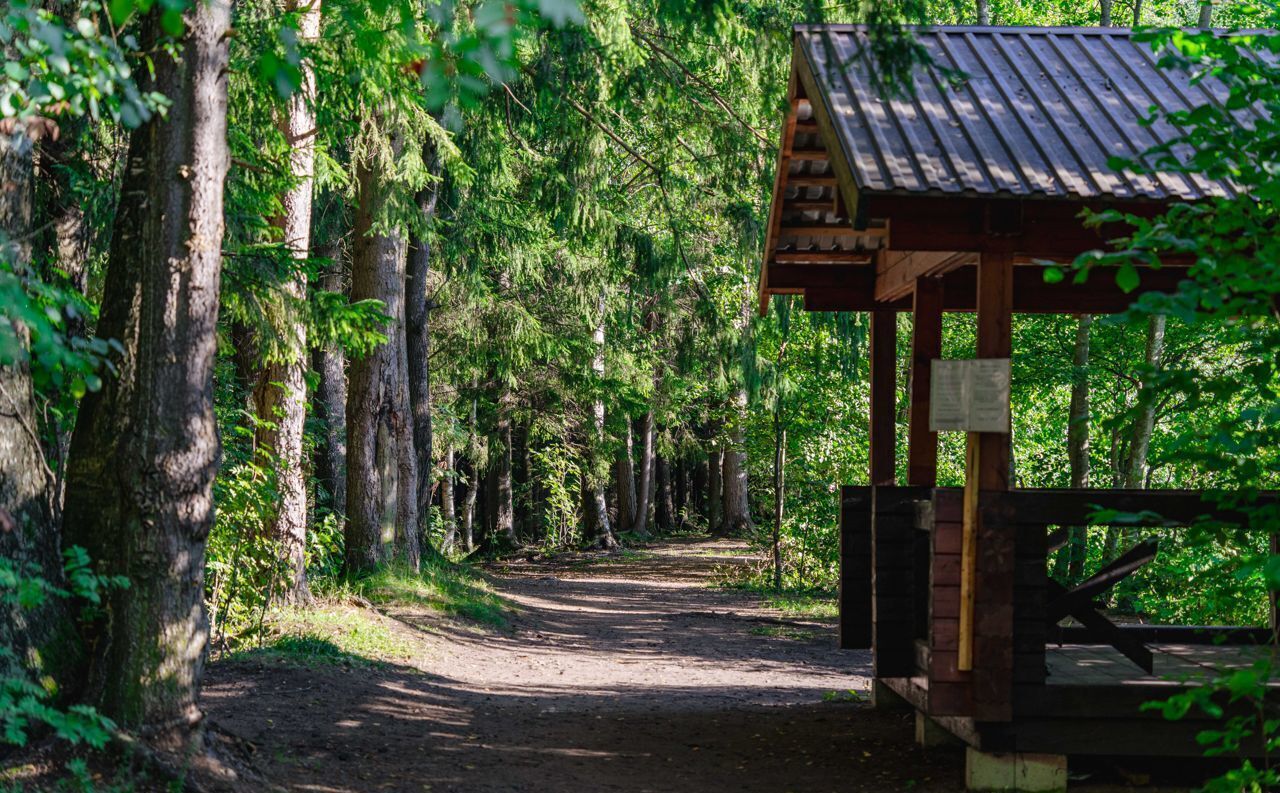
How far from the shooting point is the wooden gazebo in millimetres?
6047

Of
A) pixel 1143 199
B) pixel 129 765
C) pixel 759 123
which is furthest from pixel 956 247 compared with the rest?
pixel 759 123

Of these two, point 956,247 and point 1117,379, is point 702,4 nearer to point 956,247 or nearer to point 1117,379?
point 956,247

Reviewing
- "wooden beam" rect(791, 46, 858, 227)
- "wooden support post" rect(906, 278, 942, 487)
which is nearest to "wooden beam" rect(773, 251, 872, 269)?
"wooden support post" rect(906, 278, 942, 487)

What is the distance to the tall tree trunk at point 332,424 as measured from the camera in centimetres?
1422

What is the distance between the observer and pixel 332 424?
1409 cm

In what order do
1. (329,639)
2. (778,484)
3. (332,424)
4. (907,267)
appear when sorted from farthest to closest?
(778,484) → (332,424) → (329,639) → (907,267)

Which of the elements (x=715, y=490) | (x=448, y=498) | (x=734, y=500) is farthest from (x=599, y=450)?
(x=715, y=490)

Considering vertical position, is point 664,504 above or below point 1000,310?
below

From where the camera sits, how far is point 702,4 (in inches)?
203

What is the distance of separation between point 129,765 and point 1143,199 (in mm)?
5495

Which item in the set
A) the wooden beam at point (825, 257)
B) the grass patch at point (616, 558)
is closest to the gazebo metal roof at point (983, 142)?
the wooden beam at point (825, 257)

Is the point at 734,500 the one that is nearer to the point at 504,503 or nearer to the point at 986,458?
the point at 504,503

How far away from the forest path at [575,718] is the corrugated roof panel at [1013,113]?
3440 mm

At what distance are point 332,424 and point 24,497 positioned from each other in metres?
8.63
